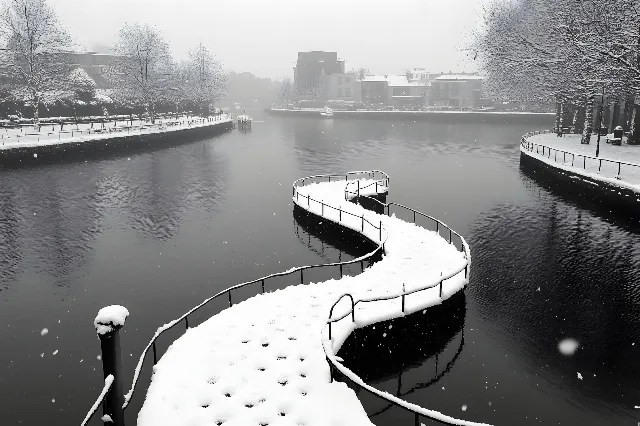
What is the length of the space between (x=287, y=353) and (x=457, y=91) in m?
144

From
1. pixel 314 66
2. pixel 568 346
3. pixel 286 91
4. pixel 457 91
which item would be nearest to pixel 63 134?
pixel 568 346

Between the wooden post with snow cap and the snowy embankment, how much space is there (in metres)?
0.96

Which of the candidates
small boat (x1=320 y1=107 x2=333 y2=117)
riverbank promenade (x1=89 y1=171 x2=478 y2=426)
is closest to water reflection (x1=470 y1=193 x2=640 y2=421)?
riverbank promenade (x1=89 y1=171 x2=478 y2=426)

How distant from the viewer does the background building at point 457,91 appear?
144 metres

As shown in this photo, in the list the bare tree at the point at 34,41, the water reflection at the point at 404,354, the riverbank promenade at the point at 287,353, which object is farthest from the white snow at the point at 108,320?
the bare tree at the point at 34,41

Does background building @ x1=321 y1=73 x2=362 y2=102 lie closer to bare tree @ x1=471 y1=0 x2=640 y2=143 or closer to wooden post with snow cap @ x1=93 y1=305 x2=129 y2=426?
bare tree @ x1=471 y1=0 x2=640 y2=143

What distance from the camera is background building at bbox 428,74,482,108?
471 ft

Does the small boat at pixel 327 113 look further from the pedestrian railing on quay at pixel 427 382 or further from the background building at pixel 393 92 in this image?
the pedestrian railing on quay at pixel 427 382

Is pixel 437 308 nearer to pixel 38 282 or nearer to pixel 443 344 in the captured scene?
pixel 443 344

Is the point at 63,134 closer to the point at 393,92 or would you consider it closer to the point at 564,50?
the point at 564,50

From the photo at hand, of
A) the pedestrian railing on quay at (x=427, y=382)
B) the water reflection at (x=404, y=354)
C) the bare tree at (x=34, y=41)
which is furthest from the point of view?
the bare tree at (x=34, y=41)

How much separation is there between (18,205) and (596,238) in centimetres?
3431

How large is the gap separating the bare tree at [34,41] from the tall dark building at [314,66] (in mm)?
122089

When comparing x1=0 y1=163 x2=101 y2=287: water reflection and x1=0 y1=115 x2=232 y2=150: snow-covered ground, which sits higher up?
x1=0 y1=115 x2=232 y2=150: snow-covered ground
